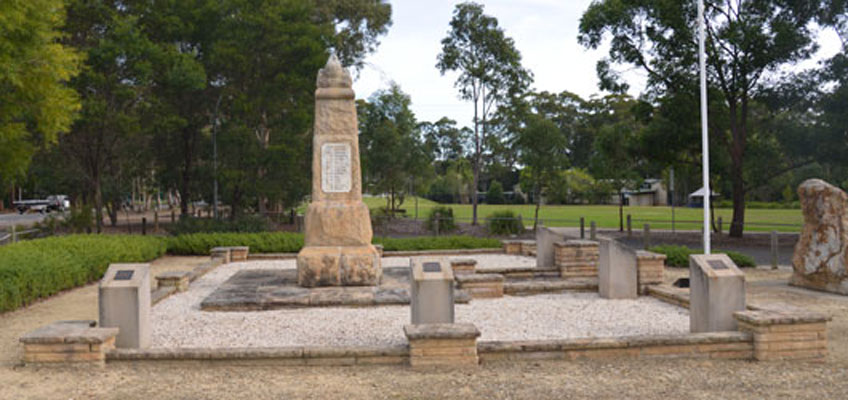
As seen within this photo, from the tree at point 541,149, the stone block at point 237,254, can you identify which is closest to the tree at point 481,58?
the tree at point 541,149

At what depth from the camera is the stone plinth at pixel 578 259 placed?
11.5 metres

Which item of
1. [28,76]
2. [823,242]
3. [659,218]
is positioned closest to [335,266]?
[823,242]

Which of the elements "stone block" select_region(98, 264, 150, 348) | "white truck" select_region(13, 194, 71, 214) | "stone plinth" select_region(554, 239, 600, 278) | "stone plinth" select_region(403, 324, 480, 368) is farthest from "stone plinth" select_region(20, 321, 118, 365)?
"white truck" select_region(13, 194, 71, 214)

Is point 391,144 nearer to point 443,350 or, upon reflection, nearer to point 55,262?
point 55,262

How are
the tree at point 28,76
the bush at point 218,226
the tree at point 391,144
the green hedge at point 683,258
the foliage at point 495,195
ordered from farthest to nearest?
the foliage at point 495,195 < the tree at point 391,144 < the bush at point 218,226 < the green hedge at point 683,258 < the tree at point 28,76

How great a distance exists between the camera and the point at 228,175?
76.1 ft

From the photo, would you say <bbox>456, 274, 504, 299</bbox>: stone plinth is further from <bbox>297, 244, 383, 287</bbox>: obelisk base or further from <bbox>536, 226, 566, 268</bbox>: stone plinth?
<bbox>536, 226, 566, 268</bbox>: stone plinth

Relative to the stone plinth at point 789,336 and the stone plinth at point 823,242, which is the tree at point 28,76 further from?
the stone plinth at point 823,242

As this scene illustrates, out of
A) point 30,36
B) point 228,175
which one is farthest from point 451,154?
point 30,36

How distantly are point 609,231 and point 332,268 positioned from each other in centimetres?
1880

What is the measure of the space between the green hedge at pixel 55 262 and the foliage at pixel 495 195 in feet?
172

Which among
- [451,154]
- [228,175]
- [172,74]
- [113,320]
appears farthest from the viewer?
[451,154]

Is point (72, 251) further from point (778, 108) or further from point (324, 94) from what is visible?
point (778, 108)

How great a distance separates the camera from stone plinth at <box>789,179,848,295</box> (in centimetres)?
1058
